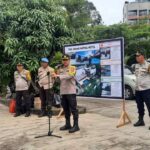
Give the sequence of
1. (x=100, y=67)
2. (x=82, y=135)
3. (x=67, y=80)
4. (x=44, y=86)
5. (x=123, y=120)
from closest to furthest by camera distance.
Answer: (x=82, y=135) < (x=67, y=80) < (x=123, y=120) < (x=100, y=67) < (x=44, y=86)

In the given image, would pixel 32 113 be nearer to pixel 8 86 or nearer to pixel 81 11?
pixel 8 86

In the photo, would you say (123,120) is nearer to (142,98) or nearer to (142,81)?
(142,98)

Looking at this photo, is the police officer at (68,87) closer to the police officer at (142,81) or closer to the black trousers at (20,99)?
the police officer at (142,81)

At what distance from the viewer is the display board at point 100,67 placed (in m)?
10.9

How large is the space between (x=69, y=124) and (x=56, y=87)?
3202 millimetres

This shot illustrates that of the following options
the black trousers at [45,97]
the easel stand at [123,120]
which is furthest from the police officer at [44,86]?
the easel stand at [123,120]

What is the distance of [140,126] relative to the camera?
33.3ft

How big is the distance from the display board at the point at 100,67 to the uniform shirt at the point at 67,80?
153cm

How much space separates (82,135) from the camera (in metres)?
9.45

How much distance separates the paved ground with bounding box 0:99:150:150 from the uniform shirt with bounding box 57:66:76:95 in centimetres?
96

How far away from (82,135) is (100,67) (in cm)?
269

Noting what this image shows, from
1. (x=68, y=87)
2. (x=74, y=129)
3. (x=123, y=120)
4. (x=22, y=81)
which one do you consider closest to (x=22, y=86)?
(x=22, y=81)

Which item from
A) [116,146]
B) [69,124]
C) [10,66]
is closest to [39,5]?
[10,66]

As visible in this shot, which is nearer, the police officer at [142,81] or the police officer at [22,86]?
the police officer at [142,81]
